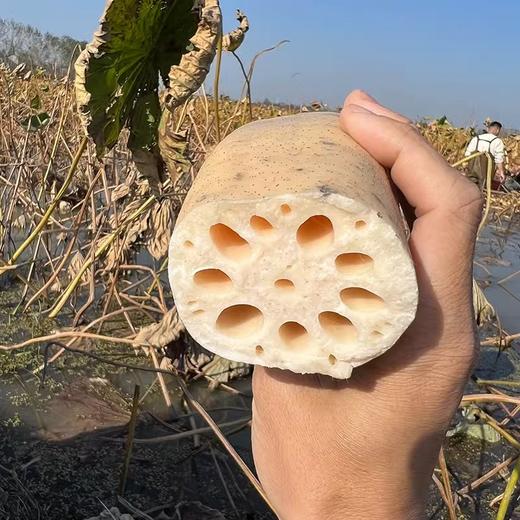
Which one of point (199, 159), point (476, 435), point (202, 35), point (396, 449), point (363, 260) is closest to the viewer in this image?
point (363, 260)

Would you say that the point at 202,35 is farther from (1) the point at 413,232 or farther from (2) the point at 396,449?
(2) the point at 396,449

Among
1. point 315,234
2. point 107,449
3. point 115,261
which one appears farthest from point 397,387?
point 115,261

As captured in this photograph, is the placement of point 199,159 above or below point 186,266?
below

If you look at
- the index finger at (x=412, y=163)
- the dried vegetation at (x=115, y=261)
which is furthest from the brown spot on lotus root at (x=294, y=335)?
the dried vegetation at (x=115, y=261)

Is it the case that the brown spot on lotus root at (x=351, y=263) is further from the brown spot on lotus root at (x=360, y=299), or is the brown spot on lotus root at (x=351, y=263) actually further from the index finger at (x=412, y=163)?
the index finger at (x=412, y=163)

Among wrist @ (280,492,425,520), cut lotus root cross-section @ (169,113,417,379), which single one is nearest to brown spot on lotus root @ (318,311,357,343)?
cut lotus root cross-section @ (169,113,417,379)

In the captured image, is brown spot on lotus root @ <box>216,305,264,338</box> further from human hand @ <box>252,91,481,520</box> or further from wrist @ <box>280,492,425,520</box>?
wrist @ <box>280,492,425,520</box>

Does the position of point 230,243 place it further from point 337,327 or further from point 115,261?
point 115,261

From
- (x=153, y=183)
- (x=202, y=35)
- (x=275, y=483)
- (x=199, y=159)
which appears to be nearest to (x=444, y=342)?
(x=275, y=483)
